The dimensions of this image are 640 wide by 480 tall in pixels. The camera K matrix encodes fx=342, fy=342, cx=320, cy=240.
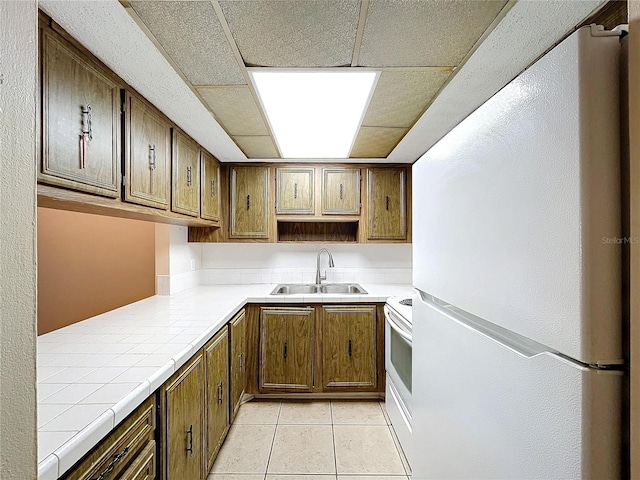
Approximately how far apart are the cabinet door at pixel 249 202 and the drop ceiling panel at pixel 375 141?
2.82ft

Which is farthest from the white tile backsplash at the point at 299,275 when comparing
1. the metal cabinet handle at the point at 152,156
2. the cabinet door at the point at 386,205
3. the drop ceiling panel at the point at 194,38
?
the drop ceiling panel at the point at 194,38

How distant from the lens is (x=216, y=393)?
6.13ft

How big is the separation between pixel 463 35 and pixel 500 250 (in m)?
0.97

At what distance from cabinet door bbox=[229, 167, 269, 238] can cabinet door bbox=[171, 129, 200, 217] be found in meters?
0.58

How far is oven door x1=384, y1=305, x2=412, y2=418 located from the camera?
5.87 feet

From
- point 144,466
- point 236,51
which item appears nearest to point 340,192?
point 236,51

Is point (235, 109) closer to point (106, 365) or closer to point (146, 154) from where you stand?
point (146, 154)

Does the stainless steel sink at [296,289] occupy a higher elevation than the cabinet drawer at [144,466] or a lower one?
higher

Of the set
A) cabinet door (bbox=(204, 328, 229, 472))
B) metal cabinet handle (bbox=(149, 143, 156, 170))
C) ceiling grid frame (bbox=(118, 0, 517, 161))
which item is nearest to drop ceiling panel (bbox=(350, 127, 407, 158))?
ceiling grid frame (bbox=(118, 0, 517, 161))

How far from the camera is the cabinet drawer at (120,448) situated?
2.69 feet

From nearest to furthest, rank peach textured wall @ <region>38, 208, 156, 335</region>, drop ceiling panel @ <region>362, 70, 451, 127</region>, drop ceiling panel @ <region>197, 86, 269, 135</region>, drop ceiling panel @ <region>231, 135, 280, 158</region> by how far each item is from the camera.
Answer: drop ceiling panel @ <region>362, 70, 451, 127</region>
drop ceiling panel @ <region>197, 86, 269, 135</region>
drop ceiling panel @ <region>231, 135, 280, 158</region>
peach textured wall @ <region>38, 208, 156, 335</region>

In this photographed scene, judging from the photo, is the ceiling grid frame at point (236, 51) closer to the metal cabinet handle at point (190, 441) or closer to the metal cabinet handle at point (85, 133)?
the metal cabinet handle at point (85, 133)

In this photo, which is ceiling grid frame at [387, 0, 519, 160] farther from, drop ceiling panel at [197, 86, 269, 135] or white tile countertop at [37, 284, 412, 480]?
white tile countertop at [37, 284, 412, 480]

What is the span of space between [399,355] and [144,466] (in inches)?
55.6
